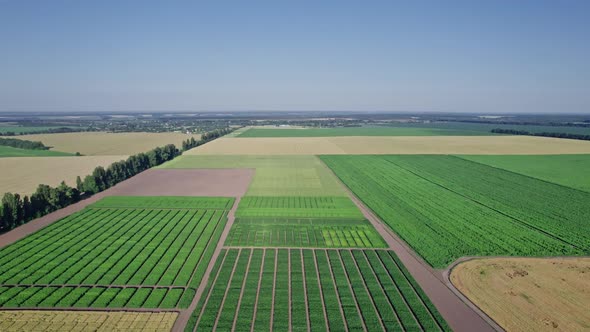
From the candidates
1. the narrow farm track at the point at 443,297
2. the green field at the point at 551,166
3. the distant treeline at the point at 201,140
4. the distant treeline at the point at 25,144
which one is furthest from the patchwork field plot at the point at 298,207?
the distant treeline at the point at 25,144

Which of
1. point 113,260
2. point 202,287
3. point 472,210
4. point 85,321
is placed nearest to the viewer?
point 85,321

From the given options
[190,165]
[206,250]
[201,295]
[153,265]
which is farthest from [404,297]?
[190,165]

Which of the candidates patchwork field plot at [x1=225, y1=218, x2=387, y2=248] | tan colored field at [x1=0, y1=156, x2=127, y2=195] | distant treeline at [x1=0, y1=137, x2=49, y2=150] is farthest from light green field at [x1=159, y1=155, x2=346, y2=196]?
distant treeline at [x1=0, y1=137, x2=49, y2=150]

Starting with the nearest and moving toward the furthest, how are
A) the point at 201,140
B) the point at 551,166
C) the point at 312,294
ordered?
the point at 312,294
the point at 551,166
the point at 201,140

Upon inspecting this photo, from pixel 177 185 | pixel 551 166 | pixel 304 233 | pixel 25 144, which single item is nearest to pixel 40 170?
pixel 177 185

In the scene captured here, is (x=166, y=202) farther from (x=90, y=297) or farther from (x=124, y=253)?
(x=90, y=297)

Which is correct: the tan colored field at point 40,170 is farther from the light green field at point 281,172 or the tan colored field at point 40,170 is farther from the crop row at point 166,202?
the light green field at point 281,172

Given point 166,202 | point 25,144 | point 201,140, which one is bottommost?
point 166,202
